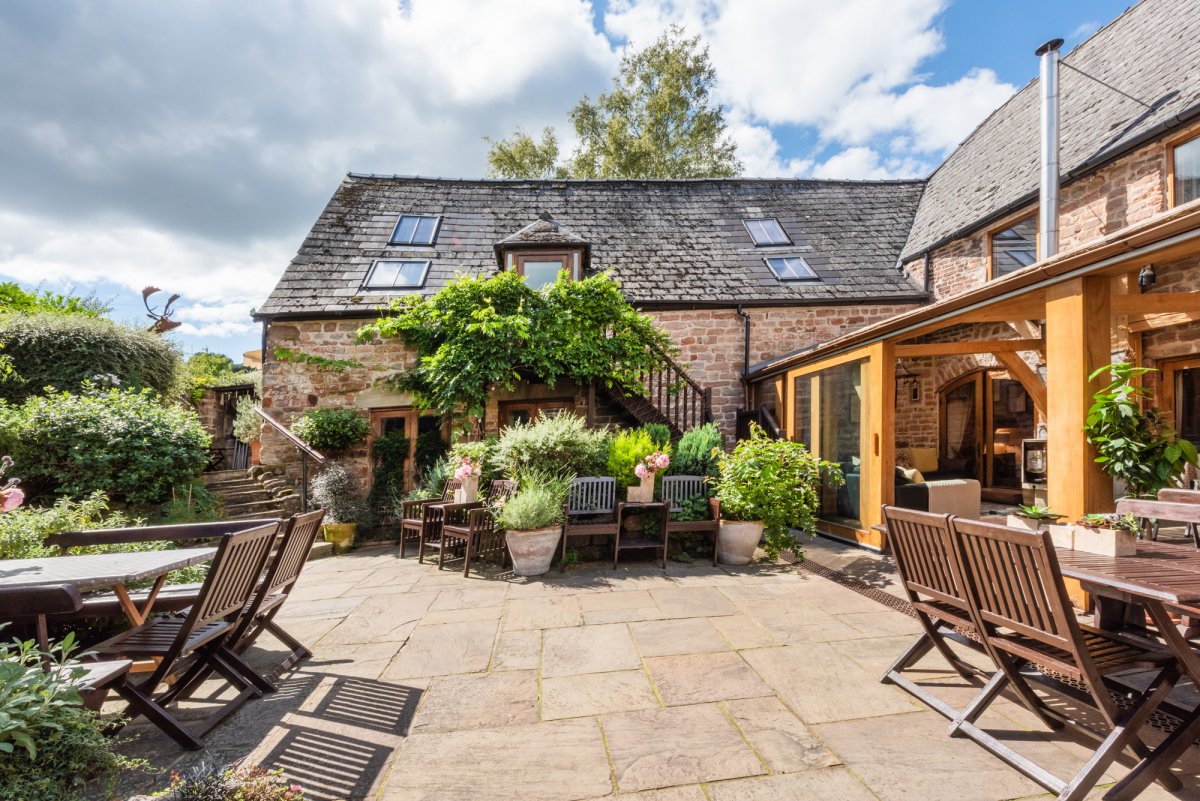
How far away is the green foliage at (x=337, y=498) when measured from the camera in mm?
6948

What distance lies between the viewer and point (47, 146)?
570 cm

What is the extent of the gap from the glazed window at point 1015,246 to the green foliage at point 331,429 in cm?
933

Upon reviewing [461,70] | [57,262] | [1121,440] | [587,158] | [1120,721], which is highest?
[587,158]

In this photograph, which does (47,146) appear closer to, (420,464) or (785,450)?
(420,464)

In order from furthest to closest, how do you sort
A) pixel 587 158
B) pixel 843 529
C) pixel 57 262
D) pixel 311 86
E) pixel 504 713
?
pixel 587 158
pixel 57 262
pixel 843 529
pixel 311 86
pixel 504 713

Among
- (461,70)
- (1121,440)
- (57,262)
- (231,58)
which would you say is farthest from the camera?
(57,262)

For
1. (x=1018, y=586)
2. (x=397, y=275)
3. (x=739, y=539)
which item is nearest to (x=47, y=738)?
(x=1018, y=586)

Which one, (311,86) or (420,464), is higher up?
(311,86)

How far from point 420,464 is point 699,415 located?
14.3ft

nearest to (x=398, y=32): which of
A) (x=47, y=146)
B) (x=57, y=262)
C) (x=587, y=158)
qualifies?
(x=47, y=146)

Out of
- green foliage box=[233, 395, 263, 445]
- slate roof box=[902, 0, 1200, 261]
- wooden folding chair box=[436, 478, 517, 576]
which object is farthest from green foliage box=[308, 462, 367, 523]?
slate roof box=[902, 0, 1200, 261]

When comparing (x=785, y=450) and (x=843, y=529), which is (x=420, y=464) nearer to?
(x=785, y=450)

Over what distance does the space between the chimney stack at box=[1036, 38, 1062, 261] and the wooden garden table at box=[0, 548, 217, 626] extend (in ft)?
28.4

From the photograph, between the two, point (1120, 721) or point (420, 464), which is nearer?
point (1120, 721)
